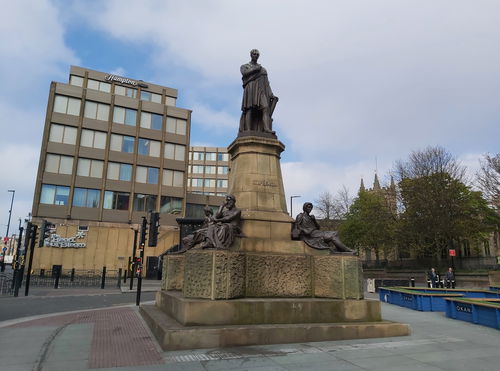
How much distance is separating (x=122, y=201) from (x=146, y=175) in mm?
4450

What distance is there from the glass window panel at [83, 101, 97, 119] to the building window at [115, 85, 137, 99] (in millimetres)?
6059

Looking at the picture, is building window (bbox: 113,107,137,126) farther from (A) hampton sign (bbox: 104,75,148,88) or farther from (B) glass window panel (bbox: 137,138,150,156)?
(A) hampton sign (bbox: 104,75,148,88)

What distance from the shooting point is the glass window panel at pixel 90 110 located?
145ft

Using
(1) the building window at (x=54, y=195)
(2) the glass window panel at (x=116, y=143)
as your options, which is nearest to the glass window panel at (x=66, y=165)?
(1) the building window at (x=54, y=195)

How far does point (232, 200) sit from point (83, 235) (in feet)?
122

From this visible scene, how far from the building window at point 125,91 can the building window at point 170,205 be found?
52.5 feet

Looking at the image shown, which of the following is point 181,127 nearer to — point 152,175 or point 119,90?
point 152,175

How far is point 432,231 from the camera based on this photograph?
115 ft

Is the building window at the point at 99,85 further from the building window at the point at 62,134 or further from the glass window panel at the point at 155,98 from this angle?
the building window at the point at 62,134

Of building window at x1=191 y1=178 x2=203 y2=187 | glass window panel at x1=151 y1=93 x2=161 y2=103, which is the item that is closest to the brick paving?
glass window panel at x1=151 y1=93 x2=161 y2=103

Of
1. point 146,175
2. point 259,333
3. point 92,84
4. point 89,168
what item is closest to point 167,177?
point 146,175

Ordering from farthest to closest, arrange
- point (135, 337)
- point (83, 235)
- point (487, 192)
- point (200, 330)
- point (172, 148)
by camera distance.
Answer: point (172, 148) → point (83, 235) → point (487, 192) → point (135, 337) → point (200, 330)

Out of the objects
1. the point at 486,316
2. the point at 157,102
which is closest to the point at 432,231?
the point at 486,316

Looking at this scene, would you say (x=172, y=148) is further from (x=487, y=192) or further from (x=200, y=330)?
(x=200, y=330)
